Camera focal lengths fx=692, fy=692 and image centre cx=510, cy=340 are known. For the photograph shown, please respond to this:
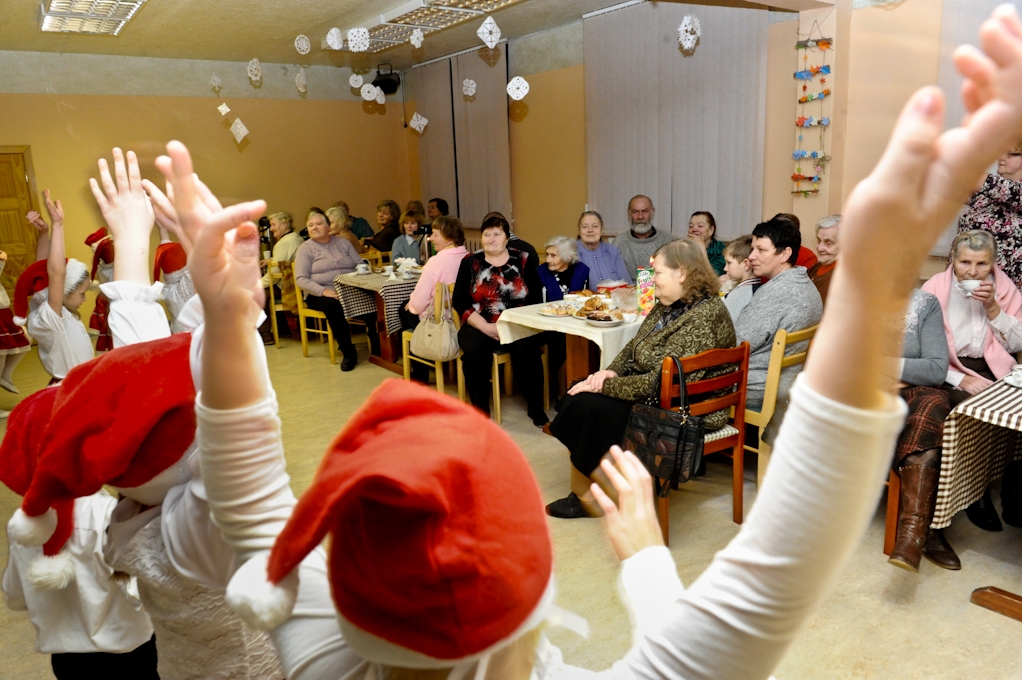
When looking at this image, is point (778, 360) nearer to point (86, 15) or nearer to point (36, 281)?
point (36, 281)

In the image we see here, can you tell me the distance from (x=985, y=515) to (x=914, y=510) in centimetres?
50

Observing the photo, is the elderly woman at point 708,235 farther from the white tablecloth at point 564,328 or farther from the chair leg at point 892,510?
the chair leg at point 892,510

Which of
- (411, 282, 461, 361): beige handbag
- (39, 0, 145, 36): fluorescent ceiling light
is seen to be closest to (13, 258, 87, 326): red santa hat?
(411, 282, 461, 361): beige handbag

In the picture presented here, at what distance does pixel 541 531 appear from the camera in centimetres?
52

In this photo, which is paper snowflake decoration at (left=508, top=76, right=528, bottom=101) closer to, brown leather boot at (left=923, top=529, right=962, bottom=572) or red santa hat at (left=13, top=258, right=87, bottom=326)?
red santa hat at (left=13, top=258, right=87, bottom=326)

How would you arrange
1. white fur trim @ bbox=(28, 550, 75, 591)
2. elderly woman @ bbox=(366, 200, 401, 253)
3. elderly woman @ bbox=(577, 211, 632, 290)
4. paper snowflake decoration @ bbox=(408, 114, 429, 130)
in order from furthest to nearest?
paper snowflake decoration @ bbox=(408, 114, 429, 130) → elderly woman @ bbox=(366, 200, 401, 253) → elderly woman @ bbox=(577, 211, 632, 290) → white fur trim @ bbox=(28, 550, 75, 591)

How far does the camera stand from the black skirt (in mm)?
2688

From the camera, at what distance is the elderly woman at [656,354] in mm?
2660

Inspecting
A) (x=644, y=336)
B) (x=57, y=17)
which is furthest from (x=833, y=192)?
(x=57, y=17)

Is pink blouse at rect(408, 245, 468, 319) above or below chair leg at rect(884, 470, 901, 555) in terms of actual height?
above

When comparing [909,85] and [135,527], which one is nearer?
[135,527]

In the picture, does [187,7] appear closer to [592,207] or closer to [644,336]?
[592,207]

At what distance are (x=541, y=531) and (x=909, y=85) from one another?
4.32m

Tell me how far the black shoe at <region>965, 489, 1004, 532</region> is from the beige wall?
3217 mm
